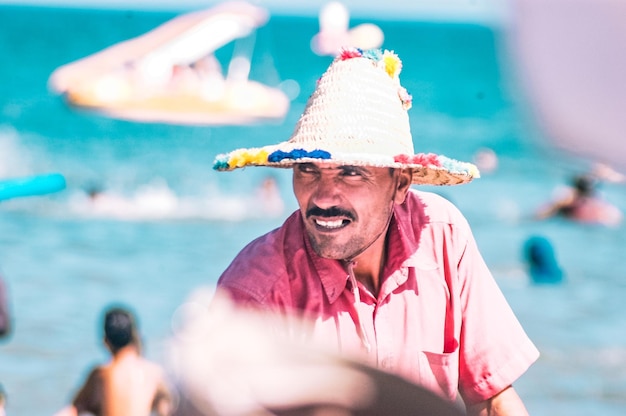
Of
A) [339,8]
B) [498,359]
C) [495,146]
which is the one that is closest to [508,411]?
[498,359]

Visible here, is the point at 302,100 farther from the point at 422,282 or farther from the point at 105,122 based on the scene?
the point at 422,282

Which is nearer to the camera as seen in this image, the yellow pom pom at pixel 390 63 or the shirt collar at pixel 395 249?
the shirt collar at pixel 395 249

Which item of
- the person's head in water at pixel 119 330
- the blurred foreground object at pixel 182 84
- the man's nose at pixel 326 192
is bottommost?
the person's head in water at pixel 119 330

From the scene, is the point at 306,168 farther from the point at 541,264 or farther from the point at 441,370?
the point at 541,264

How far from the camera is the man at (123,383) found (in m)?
4.65

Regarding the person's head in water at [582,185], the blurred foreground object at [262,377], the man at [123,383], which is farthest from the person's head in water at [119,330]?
the person's head in water at [582,185]

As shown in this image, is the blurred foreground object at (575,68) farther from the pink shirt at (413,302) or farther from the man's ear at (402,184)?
the man's ear at (402,184)

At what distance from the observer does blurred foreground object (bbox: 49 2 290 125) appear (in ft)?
84.6

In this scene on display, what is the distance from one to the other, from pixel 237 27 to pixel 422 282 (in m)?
29.0

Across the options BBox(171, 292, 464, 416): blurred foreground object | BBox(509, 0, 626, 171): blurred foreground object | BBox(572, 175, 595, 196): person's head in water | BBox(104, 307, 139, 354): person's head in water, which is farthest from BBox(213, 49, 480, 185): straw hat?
BBox(572, 175, 595, 196): person's head in water

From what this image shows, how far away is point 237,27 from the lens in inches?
1198

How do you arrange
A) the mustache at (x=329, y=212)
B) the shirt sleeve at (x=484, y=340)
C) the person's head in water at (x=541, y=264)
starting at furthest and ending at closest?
the person's head in water at (x=541, y=264)
the shirt sleeve at (x=484, y=340)
the mustache at (x=329, y=212)

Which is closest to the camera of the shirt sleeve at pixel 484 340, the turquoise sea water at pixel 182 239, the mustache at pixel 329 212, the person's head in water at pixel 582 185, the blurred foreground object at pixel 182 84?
the mustache at pixel 329 212

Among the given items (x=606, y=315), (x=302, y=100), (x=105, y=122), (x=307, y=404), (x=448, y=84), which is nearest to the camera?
(x=307, y=404)
